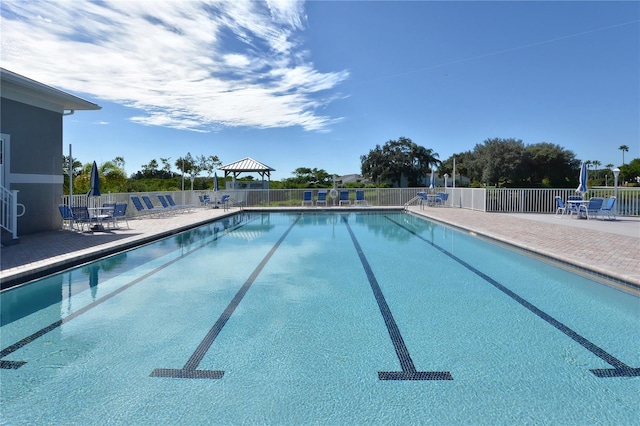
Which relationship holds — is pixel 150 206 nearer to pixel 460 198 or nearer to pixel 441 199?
pixel 441 199

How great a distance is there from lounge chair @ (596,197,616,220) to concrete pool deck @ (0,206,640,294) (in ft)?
9.23

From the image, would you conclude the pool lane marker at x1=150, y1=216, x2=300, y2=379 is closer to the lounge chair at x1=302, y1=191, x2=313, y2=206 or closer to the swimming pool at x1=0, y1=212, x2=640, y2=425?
the swimming pool at x1=0, y1=212, x2=640, y2=425

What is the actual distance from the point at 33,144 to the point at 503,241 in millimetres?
11585

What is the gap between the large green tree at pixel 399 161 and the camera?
48438 mm

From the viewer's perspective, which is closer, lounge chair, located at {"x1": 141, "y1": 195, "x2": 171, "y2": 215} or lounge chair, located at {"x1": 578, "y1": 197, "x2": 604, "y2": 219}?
lounge chair, located at {"x1": 578, "y1": 197, "x2": 604, "y2": 219}

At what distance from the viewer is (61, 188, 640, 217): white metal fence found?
1452 centimetres

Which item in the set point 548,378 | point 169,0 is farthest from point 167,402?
point 169,0

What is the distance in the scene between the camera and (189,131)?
35031 mm

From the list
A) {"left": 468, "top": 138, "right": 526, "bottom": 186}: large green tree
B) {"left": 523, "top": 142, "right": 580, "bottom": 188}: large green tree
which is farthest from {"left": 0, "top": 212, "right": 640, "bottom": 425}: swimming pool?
{"left": 523, "top": 142, "right": 580, "bottom": 188}: large green tree

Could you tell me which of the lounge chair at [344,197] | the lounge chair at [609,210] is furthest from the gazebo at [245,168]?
the lounge chair at [609,210]

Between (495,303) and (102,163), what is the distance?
3472cm

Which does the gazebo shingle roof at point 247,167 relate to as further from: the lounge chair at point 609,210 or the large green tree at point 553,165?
the large green tree at point 553,165

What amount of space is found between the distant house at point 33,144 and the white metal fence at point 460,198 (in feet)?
3.35

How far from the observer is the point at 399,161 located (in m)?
48.5
